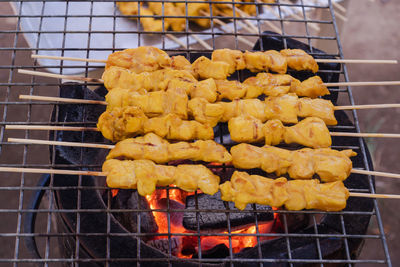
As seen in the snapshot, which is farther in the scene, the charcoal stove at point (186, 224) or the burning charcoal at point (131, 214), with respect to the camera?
the burning charcoal at point (131, 214)

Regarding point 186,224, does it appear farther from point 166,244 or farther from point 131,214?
point 131,214

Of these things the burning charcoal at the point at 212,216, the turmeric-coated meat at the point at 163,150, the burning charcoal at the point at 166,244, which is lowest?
the burning charcoal at the point at 166,244

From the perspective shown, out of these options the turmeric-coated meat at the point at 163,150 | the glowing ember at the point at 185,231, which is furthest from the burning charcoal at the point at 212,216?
the turmeric-coated meat at the point at 163,150

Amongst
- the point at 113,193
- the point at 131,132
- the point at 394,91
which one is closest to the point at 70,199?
the point at 113,193

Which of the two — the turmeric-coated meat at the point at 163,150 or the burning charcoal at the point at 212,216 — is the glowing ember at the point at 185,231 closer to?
the burning charcoal at the point at 212,216

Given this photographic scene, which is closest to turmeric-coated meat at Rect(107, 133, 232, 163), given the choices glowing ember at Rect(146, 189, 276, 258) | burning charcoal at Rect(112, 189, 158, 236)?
burning charcoal at Rect(112, 189, 158, 236)

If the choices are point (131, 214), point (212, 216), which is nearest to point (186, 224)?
point (212, 216)

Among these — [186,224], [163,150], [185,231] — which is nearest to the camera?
[163,150]

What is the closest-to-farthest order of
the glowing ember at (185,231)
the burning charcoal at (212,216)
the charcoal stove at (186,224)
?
the charcoal stove at (186,224), the burning charcoal at (212,216), the glowing ember at (185,231)
